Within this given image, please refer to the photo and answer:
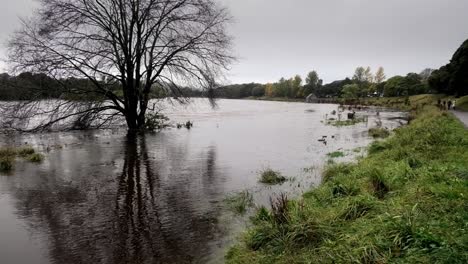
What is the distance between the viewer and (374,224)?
220 inches

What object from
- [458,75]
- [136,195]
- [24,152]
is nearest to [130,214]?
[136,195]

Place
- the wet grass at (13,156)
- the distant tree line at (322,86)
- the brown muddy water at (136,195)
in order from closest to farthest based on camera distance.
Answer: the brown muddy water at (136,195) < the wet grass at (13,156) < the distant tree line at (322,86)

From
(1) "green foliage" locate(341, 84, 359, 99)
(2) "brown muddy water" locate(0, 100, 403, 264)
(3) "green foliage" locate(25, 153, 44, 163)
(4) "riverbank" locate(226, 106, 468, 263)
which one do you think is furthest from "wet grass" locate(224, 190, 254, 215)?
(1) "green foliage" locate(341, 84, 359, 99)

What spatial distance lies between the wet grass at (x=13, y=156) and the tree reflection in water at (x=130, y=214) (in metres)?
2.44

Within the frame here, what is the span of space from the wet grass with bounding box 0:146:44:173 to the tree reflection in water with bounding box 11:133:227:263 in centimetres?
244

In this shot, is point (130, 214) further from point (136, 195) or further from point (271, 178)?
point (271, 178)

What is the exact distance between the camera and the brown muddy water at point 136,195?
658 centimetres

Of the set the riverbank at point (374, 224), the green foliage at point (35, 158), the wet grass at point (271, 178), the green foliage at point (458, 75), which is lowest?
the wet grass at point (271, 178)

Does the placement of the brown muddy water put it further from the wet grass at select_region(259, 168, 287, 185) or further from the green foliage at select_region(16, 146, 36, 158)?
the green foliage at select_region(16, 146, 36, 158)

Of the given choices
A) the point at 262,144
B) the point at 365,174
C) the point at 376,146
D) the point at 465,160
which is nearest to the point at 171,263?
the point at 365,174

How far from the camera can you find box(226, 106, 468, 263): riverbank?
15.3ft

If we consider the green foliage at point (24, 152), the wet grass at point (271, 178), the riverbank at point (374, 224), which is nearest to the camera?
the riverbank at point (374, 224)

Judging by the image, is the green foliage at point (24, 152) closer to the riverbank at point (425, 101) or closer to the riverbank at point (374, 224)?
the riverbank at point (374, 224)

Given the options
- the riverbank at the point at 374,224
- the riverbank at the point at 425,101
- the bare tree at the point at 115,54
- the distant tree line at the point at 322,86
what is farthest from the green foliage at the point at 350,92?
the riverbank at the point at 374,224
